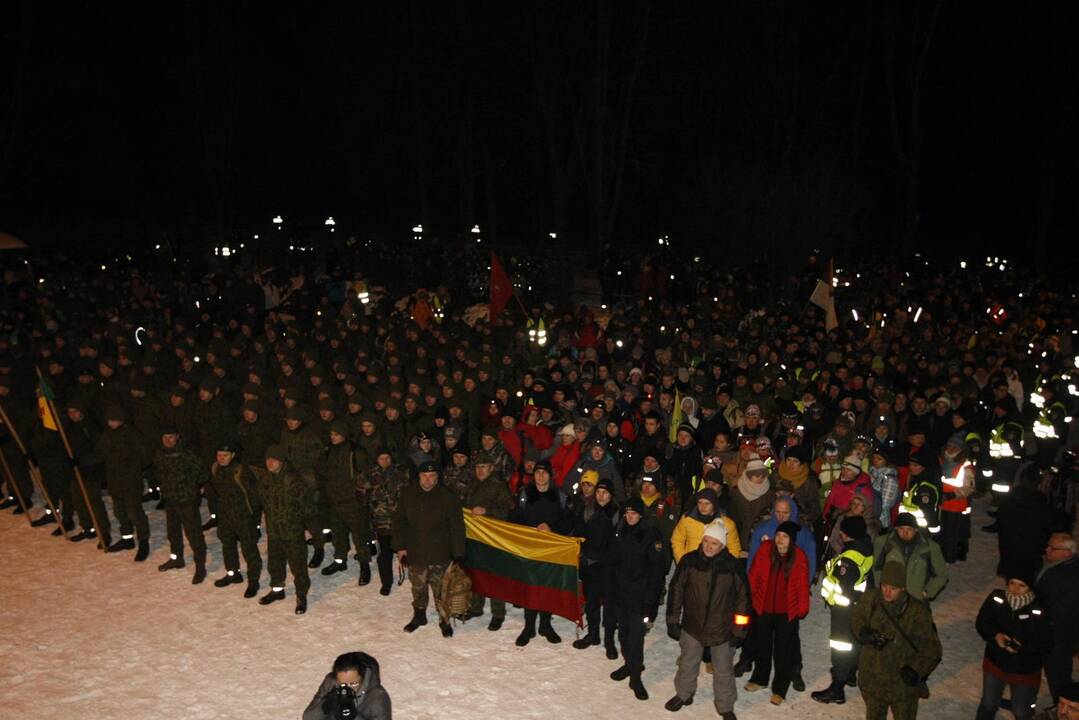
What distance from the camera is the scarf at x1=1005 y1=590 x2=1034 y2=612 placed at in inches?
248

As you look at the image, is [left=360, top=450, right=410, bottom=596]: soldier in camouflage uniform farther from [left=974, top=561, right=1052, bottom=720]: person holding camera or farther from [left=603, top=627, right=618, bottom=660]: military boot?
[left=974, top=561, right=1052, bottom=720]: person holding camera

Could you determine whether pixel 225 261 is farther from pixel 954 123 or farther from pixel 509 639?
pixel 954 123

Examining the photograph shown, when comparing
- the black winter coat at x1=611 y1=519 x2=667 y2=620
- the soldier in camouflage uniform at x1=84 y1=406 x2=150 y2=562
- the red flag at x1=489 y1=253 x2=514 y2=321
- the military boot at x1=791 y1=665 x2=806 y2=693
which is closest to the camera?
the black winter coat at x1=611 y1=519 x2=667 y2=620

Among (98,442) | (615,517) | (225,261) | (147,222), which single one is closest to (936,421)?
(615,517)

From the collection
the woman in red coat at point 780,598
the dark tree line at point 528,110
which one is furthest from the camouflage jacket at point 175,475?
the dark tree line at point 528,110

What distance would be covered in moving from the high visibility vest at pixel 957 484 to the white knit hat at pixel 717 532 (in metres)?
3.80

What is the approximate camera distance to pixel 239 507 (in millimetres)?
9562

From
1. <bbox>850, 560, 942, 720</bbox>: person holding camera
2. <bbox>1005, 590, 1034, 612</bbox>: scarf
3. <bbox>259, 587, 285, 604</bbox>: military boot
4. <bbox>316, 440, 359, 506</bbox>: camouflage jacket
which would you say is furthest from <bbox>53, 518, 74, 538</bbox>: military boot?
<bbox>1005, 590, 1034, 612</bbox>: scarf

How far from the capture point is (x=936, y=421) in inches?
439

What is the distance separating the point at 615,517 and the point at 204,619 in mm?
4323

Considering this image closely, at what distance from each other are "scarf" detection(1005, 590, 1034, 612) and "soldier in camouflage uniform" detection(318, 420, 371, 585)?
6.19 m

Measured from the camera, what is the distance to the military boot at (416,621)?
8.92 meters

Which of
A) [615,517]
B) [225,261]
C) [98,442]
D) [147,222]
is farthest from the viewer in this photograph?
[147,222]

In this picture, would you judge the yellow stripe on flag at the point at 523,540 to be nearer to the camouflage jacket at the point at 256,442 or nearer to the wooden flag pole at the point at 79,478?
the camouflage jacket at the point at 256,442
